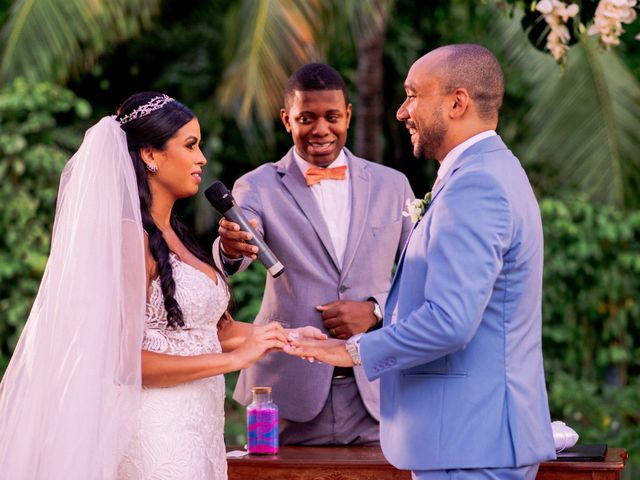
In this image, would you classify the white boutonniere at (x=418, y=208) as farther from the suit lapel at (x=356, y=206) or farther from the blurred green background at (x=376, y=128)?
the blurred green background at (x=376, y=128)

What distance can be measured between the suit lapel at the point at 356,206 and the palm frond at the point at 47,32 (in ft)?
14.0

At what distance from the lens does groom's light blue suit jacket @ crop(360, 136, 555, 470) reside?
3691 millimetres

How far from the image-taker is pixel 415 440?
3.88 metres

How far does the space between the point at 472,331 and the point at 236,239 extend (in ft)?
3.99

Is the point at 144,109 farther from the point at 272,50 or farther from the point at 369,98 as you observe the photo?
the point at 369,98

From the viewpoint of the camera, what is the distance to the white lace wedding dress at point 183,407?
4.23m

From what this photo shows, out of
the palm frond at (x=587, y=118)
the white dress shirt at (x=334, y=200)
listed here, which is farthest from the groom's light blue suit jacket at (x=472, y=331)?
the palm frond at (x=587, y=118)

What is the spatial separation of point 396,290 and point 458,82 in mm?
702

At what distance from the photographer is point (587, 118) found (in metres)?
10.2

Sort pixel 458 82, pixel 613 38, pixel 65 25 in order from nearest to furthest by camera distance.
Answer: pixel 458 82 < pixel 613 38 < pixel 65 25

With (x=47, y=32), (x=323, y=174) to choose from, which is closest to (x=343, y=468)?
(x=323, y=174)

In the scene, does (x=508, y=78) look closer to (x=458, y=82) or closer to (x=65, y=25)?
(x=65, y=25)

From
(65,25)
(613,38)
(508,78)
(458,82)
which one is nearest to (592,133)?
(508,78)

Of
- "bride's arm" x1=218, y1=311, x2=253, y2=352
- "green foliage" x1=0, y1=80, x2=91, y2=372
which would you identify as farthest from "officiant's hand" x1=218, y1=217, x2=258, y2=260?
"green foliage" x1=0, y1=80, x2=91, y2=372
